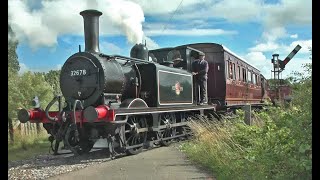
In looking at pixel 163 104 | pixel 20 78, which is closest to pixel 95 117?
pixel 163 104

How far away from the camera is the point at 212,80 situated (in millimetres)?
5949

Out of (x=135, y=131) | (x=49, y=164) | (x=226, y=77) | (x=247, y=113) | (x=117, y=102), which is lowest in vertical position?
(x=49, y=164)

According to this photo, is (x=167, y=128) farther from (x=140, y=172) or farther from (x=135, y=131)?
(x=140, y=172)

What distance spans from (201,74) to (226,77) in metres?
1.10

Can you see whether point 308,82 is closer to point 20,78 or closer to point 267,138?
point 267,138

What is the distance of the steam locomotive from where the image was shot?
454 centimetres

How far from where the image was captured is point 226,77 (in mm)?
4953

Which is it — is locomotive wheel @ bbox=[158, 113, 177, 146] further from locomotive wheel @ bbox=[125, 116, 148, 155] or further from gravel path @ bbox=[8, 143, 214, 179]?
gravel path @ bbox=[8, 143, 214, 179]

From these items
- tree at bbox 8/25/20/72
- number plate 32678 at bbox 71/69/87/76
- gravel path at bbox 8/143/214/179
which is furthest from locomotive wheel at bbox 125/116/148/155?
tree at bbox 8/25/20/72

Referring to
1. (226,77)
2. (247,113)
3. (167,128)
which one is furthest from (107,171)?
(167,128)

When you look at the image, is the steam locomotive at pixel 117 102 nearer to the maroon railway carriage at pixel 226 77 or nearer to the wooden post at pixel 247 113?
the maroon railway carriage at pixel 226 77

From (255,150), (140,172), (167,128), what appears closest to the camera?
(140,172)

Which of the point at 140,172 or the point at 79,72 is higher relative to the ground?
the point at 79,72
